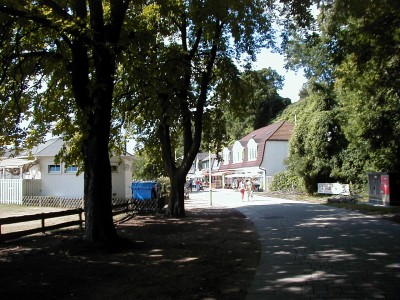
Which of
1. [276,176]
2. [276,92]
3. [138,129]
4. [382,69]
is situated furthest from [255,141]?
[382,69]

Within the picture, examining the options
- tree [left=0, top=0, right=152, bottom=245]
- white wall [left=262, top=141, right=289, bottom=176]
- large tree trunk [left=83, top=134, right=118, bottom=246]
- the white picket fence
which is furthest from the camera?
white wall [left=262, top=141, right=289, bottom=176]

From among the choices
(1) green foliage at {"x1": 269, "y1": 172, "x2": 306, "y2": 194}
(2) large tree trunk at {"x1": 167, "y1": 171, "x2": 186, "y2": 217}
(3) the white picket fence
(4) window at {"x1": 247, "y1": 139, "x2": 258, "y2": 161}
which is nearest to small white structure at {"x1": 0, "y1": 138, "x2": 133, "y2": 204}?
(3) the white picket fence

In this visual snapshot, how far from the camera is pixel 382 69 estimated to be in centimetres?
1875

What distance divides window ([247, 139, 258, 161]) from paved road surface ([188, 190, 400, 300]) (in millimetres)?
39302

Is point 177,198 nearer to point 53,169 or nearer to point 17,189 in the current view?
point 53,169

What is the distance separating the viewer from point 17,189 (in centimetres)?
2962

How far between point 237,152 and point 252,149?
7.20 meters

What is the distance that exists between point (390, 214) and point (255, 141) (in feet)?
122

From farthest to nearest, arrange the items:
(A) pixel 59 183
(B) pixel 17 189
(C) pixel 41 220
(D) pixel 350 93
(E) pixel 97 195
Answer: (A) pixel 59 183
(B) pixel 17 189
(D) pixel 350 93
(C) pixel 41 220
(E) pixel 97 195

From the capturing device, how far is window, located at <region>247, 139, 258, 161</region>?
181 feet

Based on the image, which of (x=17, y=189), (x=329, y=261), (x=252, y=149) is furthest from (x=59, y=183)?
(x=252, y=149)

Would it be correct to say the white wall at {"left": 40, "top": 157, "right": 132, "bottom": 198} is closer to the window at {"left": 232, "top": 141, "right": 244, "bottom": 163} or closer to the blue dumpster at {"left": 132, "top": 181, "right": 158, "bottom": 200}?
the blue dumpster at {"left": 132, "top": 181, "right": 158, "bottom": 200}

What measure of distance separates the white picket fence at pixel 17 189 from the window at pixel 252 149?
100ft

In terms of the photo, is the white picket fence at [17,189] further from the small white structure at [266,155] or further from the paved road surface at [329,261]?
the small white structure at [266,155]
